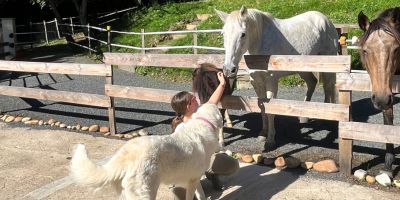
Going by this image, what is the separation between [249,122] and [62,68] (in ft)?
11.4

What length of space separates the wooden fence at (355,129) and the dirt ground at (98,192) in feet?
1.29

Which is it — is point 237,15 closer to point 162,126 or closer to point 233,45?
point 233,45

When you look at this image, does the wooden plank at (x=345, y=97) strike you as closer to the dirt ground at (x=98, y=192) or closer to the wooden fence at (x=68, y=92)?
the dirt ground at (x=98, y=192)

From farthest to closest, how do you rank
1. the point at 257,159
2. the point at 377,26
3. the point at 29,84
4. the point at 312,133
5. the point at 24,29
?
the point at 24,29 → the point at 29,84 → the point at 312,133 → the point at 257,159 → the point at 377,26

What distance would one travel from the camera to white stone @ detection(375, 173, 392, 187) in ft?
15.4

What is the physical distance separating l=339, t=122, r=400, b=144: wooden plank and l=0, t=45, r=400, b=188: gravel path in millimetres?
519

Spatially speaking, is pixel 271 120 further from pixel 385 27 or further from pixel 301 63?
pixel 385 27

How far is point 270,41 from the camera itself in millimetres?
6191

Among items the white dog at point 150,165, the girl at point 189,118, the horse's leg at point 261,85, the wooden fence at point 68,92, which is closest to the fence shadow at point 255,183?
the girl at point 189,118

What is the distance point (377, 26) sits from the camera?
4.25 metres

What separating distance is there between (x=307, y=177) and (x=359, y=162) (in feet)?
2.75

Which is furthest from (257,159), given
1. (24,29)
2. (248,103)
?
(24,29)

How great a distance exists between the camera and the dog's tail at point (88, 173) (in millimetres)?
3273

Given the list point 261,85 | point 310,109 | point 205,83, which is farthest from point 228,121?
point 310,109
